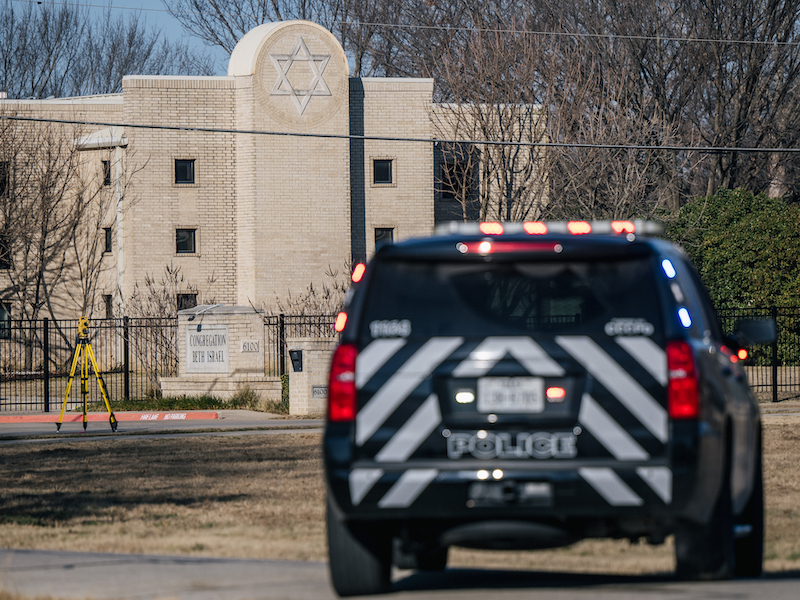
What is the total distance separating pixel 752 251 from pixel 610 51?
9.42 metres

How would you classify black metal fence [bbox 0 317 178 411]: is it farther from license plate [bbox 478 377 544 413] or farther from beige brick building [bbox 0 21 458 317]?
license plate [bbox 478 377 544 413]

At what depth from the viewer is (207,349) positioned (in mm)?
25312

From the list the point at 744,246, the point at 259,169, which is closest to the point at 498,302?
Answer: the point at 744,246

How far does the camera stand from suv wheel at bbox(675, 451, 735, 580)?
5891 millimetres

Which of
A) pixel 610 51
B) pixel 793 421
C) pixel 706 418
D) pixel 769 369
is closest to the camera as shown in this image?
pixel 706 418

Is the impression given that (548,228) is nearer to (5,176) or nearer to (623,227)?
(623,227)

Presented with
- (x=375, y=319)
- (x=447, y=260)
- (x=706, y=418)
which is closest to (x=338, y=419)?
(x=375, y=319)

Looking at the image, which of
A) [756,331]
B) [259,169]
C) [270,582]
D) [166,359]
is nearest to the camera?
[270,582]

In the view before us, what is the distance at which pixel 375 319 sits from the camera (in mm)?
5809

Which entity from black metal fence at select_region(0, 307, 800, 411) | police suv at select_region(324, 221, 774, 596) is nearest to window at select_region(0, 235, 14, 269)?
black metal fence at select_region(0, 307, 800, 411)

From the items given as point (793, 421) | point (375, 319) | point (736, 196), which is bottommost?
point (793, 421)

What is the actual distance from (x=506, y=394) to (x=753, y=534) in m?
2.28

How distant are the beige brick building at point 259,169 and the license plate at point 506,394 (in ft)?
94.4

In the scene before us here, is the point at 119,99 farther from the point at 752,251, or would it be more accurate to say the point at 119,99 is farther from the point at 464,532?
the point at 464,532
